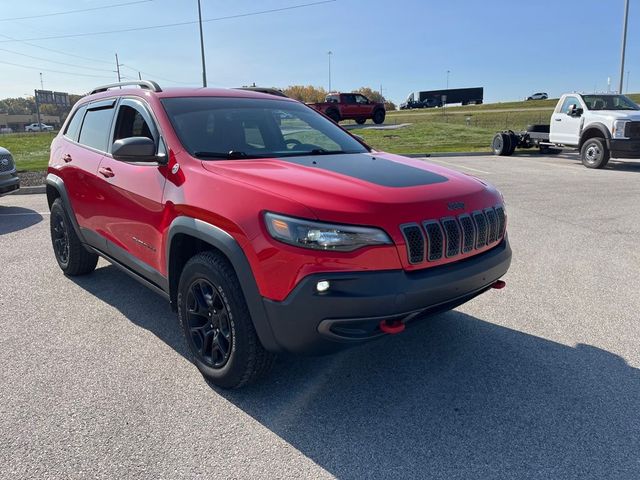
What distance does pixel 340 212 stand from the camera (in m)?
2.52

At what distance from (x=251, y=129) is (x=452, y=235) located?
185 cm

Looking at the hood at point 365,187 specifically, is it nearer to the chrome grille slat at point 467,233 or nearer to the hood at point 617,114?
the chrome grille slat at point 467,233

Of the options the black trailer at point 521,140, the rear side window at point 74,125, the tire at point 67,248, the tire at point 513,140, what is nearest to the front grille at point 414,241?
the tire at point 67,248

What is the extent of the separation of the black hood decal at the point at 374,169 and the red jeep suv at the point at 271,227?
2cm

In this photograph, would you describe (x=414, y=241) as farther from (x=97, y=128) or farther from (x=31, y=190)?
(x=31, y=190)

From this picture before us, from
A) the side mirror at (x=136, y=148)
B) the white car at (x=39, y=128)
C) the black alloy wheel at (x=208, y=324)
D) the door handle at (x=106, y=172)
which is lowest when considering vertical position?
the black alloy wheel at (x=208, y=324)

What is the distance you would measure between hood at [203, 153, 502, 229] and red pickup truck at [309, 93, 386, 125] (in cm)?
2701

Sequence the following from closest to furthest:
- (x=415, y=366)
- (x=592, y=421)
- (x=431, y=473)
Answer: (x=431, y=473), (x=592, y=421), (x=415, y=366)

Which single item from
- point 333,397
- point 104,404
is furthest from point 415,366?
point 104,404

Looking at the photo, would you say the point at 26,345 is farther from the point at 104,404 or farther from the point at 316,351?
the point at 316,351

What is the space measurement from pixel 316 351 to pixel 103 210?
2462 mm

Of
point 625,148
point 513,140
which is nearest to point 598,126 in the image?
point 625,148

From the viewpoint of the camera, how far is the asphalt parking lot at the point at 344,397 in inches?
96.7

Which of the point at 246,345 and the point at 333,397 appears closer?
the point at 246,345
